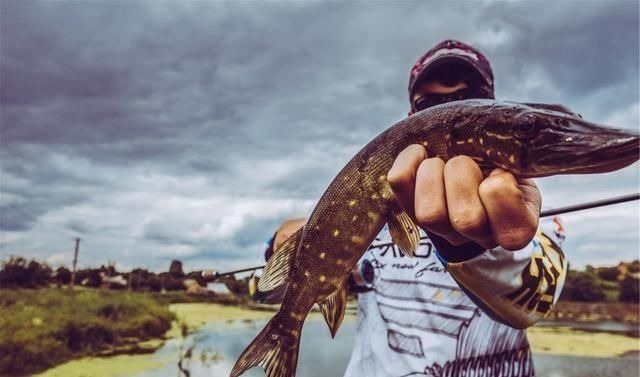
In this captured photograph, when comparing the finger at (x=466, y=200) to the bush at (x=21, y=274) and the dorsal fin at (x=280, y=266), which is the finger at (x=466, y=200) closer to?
the dorsal fin at (x=280, y=266)

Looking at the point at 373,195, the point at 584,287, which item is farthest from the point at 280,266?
the point at 584,287

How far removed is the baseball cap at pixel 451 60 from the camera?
3.25 m

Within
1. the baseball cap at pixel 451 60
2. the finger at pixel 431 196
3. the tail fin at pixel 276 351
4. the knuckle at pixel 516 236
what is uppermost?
the baseball cap at pixel 451 60

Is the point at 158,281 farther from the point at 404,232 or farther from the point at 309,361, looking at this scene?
the point at 404,232

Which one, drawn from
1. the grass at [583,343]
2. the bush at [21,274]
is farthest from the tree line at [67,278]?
the grass at [583,343]

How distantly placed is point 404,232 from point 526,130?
0.62 meters

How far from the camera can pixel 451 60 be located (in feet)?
10.6

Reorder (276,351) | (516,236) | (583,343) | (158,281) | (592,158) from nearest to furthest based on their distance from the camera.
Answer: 1. (592,158)
2. (516,236)
3. (276,351)
4. (583,343)
5. (158,281)

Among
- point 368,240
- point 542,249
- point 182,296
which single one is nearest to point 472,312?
point 542,249

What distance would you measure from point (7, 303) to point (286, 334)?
12139mm

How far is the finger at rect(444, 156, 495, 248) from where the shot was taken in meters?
1.34

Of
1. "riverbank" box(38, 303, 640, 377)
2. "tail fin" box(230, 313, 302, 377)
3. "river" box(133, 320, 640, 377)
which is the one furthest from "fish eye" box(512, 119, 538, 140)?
"riverbank" box(38, 303, 640, 377)

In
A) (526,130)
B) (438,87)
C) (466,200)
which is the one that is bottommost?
(466,200)

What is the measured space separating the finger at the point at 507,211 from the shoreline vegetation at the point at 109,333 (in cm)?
865
